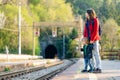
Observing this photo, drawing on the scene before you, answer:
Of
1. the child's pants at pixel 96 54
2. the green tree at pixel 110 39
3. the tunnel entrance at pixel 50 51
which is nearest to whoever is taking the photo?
the child's pants at pixel 96 54

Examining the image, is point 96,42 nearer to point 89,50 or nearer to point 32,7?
point 89,50

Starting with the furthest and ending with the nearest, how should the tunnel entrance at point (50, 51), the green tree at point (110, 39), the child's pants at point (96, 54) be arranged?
1. the green tree at point (110, 39)
2. the tunnel entrance at point (50, 51)
3. the child's pants at point (96, 54)

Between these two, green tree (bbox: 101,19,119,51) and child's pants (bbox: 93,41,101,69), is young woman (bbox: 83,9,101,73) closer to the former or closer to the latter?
child's pants (bbox: 93,41,101,69)

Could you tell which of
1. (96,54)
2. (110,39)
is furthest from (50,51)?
(96,54)

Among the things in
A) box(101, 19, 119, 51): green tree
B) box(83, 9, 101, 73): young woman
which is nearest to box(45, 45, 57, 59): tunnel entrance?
box(101, 19, 119, 51): green tree

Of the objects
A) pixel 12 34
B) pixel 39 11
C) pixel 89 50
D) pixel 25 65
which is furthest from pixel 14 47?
pixel 89 50

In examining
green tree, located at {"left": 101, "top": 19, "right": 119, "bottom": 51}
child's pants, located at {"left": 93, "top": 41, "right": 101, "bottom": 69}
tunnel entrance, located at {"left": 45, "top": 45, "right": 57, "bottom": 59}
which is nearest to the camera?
child's pants, located at {"left": 93, "top": 41, "right": 101, "bottom": 69}

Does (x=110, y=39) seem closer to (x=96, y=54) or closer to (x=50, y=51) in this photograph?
(x=50, y=51)

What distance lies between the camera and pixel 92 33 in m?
15.3

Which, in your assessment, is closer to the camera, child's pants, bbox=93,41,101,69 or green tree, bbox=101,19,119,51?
child's pants, bbox=93,41,101,69

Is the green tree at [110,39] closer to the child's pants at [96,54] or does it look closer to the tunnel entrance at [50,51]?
the tunnel entrance at [50,51]

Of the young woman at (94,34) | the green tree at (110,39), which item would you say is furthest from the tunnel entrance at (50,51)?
the young woman at (94,34)

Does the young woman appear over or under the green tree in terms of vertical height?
under

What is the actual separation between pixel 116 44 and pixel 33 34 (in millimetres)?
29239
